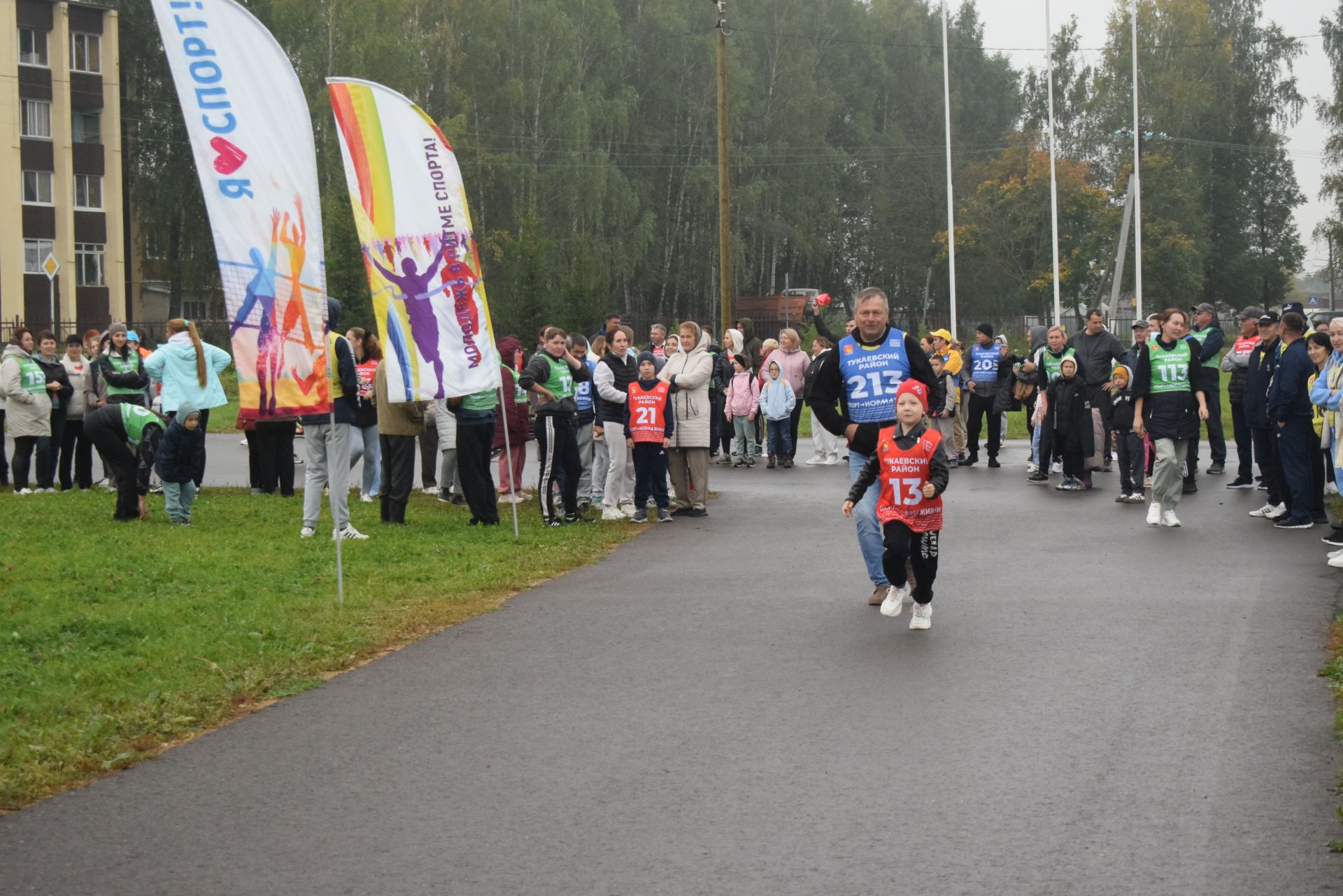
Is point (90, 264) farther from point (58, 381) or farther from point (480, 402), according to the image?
point (480, 402)

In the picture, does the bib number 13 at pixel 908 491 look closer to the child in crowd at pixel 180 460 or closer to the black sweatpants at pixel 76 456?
the child in crowd at pixel 180 460

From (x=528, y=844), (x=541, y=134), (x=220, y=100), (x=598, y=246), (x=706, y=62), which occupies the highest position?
(x=706, y=62)

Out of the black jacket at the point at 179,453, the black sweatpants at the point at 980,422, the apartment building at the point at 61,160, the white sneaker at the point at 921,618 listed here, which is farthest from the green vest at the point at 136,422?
the apartment building at the point at 61,160

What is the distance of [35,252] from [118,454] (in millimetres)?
50279

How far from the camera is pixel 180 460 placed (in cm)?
1469

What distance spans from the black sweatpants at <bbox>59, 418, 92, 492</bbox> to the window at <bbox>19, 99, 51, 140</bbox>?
46.7 meters

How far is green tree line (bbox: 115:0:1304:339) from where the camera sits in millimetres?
59844

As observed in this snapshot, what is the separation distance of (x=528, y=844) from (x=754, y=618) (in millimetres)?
4560

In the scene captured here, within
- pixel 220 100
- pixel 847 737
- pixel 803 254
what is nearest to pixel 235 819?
pixel 847 737

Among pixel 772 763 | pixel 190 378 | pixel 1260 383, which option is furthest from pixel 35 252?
pixel 772 763

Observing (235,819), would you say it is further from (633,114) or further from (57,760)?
(633,114)

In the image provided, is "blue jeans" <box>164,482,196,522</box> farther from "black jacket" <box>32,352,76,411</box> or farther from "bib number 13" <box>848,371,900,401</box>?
"bib number 13" <box>848,371,900,401</box>

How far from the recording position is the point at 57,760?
21.4ft

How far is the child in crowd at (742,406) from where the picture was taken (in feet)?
74.0
